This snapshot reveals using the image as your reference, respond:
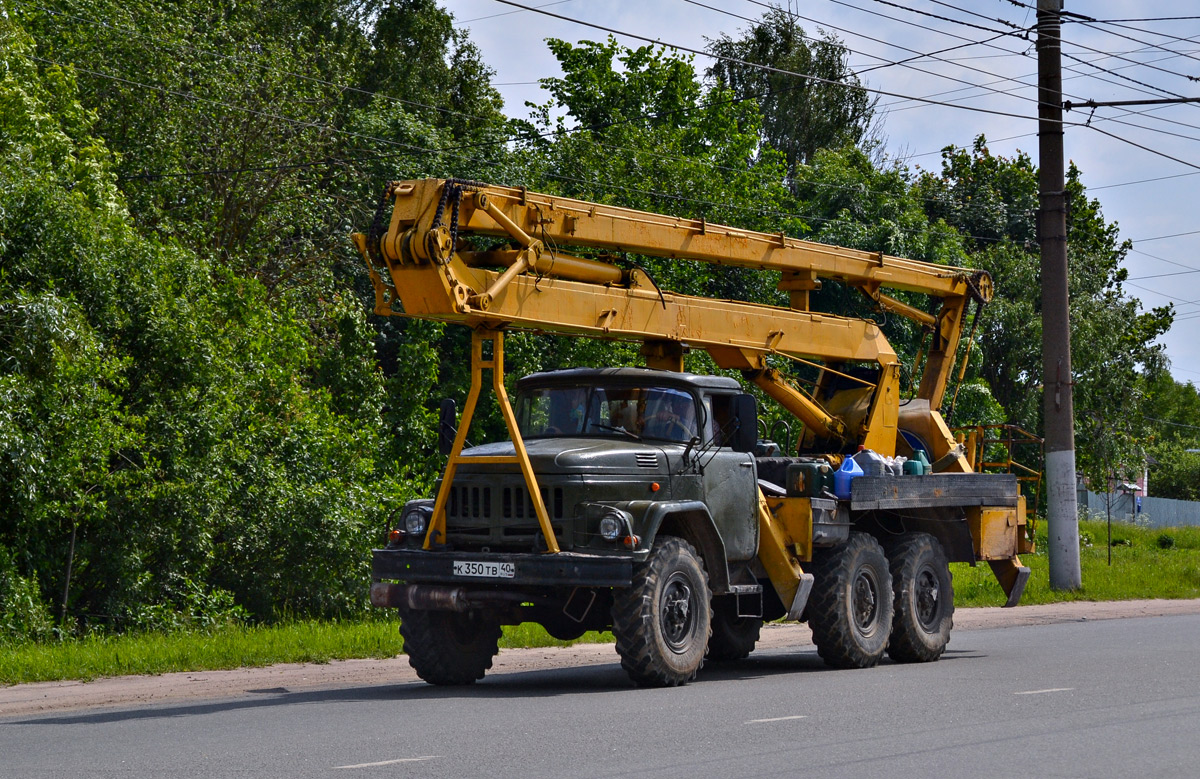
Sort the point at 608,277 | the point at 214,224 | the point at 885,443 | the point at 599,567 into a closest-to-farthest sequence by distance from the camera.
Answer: the point at 599,567 < the point at 608,277 < the point at 885,443 < the point at 214,224

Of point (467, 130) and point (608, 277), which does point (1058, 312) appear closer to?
point (608, 277)

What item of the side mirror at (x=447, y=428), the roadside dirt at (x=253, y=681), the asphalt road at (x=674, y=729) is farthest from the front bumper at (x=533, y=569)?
the roadside dirt at (x=253, y=681)

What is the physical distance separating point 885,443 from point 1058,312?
9.57 metres

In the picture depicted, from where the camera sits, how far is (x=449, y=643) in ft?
43.1

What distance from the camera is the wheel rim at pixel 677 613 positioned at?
40.3 ft

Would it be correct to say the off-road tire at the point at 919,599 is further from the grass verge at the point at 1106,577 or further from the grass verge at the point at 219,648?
the grass verge at the point at 1106,577

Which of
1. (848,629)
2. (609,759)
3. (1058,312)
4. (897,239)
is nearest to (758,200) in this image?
(897,239)

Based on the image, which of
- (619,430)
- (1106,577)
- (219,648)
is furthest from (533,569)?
(1106,577)

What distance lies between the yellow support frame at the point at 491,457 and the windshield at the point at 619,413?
86 centimetres

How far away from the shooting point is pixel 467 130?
40938 mm

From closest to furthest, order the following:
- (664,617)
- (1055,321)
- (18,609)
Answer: (664,617)
(18,609)
(1055,321)

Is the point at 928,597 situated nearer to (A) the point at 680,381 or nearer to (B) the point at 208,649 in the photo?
(A) the point at 680,381

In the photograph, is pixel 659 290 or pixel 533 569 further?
pixel 659 290

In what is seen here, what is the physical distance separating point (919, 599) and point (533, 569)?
5.68m
